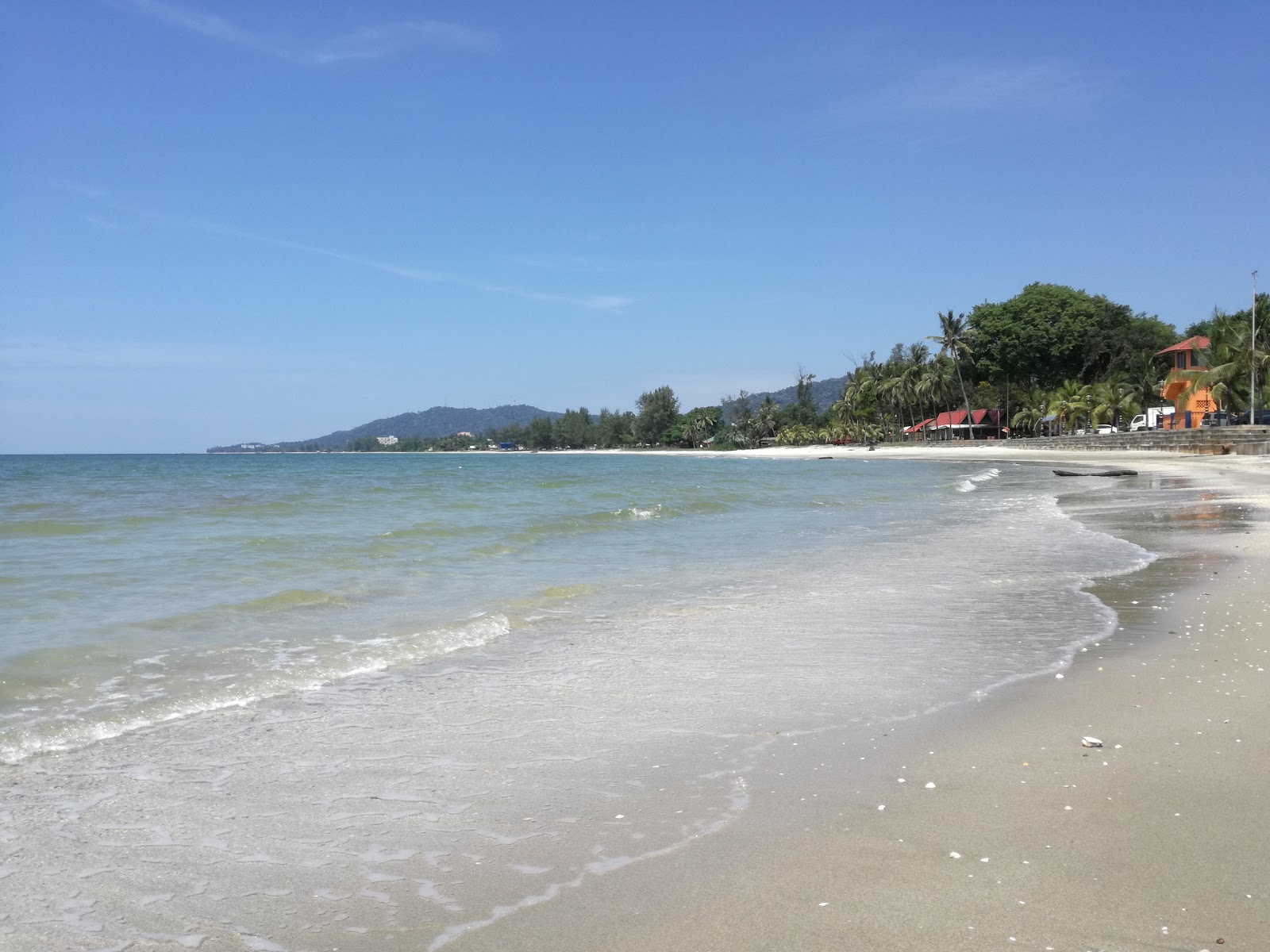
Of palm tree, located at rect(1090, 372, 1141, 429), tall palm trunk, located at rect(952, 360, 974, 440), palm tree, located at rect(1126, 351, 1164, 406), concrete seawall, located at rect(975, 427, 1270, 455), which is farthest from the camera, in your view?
tall palm trunk, located at rect(952, 360, 974, 440)

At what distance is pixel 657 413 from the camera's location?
6388 inches

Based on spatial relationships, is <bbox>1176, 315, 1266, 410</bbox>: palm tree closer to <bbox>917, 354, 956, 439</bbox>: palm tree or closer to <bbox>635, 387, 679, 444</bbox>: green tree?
<bbox>917, 354, 956, 439</bbox>: palm tree

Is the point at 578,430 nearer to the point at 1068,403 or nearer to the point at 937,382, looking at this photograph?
the point at 937,382

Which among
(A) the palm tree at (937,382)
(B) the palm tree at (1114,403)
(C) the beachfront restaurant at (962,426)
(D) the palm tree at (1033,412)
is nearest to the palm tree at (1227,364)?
(B) the palm tree at (1114,403)

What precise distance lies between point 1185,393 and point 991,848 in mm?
61248

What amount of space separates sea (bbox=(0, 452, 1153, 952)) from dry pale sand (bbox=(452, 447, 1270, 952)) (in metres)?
0.23

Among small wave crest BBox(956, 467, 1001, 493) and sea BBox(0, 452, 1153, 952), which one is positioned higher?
sea BBox(0, 452, 1153, 952)

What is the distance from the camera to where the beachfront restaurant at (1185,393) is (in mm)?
56375

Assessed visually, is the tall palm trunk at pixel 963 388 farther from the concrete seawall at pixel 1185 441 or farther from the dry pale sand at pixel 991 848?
the dry pale sand at pixel 991 848

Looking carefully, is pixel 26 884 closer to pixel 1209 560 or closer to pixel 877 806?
pixel 877 806

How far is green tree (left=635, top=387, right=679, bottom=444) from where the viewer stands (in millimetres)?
162875

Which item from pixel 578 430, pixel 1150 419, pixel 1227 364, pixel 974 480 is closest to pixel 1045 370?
pixel 1150 419

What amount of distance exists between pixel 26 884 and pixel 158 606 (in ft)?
19.4

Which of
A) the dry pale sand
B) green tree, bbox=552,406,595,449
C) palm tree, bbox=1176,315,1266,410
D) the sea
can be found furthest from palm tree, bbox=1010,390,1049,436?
green tree, bbox=552,406,595,449
